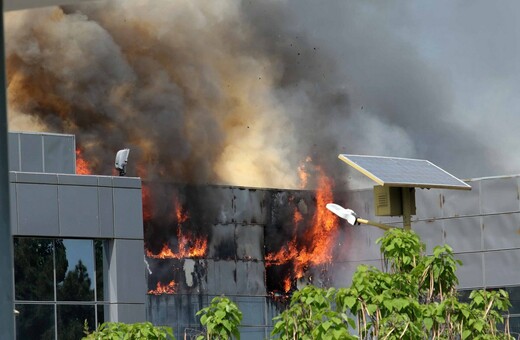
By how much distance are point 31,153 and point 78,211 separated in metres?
1.86

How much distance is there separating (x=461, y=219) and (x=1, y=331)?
44.4 m

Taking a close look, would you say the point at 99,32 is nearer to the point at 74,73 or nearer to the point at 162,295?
the point at 74,73

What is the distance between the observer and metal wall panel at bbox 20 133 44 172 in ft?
111

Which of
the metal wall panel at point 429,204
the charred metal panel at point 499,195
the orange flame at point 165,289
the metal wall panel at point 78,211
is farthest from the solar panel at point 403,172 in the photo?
the orange flame at point 165,289

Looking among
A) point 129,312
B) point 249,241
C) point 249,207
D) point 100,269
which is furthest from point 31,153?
point 249,241

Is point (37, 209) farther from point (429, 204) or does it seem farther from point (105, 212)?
point (429, 204)

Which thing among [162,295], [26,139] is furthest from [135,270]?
[162,295]

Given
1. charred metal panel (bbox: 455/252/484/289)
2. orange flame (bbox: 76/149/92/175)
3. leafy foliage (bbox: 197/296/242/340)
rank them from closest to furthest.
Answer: leafy foliage (bbox: 197/296/242/340)
charred metal panel (bbox: 455/252/484/289)
orange flame (bbox: 76/149/92/175)

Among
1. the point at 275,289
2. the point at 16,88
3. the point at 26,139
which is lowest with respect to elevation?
the point at 275,289

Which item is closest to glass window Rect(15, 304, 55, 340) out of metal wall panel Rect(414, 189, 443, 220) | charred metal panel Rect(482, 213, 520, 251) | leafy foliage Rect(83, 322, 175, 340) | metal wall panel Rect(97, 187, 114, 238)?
Result: metal wall panel Rect(97, 187, 114, 238)

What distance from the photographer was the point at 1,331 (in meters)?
4.80

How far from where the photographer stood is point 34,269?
33.9 metres

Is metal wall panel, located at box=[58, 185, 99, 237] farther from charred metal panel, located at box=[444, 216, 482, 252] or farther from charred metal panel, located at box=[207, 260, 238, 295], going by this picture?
charred metal panel, located at box=[207, 260, 238, 295]

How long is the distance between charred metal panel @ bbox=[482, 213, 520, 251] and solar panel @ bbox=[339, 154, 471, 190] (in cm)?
1763
